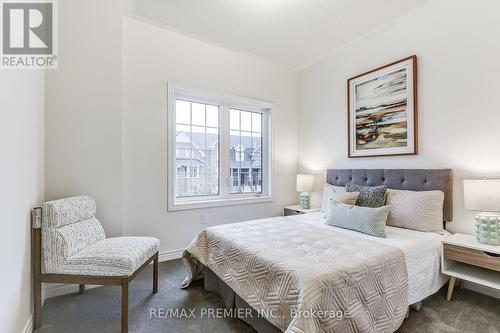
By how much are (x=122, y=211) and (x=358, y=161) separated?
2.87 m

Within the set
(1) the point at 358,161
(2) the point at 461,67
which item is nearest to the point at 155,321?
(1) the point at 358,161

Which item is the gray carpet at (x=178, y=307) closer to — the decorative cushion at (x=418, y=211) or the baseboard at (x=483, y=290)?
the baseboard at (x=483, y=290)

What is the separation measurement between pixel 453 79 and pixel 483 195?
1.16 meters

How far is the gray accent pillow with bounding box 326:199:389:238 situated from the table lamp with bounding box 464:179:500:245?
2.06 ft

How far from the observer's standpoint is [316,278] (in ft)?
4.17

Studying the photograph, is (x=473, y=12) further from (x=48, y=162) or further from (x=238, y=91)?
(x=48, y=162)

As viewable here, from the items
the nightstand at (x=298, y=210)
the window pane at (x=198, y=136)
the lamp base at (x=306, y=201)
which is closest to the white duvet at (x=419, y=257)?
the nightstand at (x=298, y=210)

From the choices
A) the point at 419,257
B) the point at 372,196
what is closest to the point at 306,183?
Result: the point at 372,196

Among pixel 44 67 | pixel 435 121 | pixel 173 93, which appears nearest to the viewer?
pixel 44 67

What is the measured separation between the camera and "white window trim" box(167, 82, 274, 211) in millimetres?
2869

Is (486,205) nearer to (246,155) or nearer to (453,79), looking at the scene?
(453,79)

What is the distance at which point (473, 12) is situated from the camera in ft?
7.07

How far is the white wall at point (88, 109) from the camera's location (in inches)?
85.2

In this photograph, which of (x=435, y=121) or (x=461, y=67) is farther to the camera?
(x=435, y=121)
